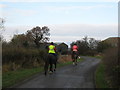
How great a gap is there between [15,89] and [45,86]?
1373 millimetres

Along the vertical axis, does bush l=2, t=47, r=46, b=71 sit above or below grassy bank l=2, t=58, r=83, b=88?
above

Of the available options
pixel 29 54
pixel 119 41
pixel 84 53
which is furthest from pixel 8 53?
pixel 84 53

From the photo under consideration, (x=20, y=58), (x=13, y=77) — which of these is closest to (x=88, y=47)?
(x=20, y=58)

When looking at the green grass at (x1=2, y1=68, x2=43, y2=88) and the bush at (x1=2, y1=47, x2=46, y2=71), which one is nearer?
the green grass at (x1=2, y1=68, x2=43, y2=88)

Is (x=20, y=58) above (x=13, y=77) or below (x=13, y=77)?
above

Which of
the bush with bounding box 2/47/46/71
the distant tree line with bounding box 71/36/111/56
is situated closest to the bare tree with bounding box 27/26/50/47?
the distant tree line with bounding box 71/36/111/56

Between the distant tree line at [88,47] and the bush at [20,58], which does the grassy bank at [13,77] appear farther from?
the distant tree line at [88,47]

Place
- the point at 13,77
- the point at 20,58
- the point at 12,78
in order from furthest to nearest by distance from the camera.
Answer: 1. the point at 20,58
2. the point at 13,77
3. the point at 12,78

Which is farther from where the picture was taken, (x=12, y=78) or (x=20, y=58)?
(x=20, y=58)

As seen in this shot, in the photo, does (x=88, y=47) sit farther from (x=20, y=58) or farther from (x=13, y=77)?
(x=13, y=77)

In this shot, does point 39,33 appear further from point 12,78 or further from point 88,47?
point 12,78

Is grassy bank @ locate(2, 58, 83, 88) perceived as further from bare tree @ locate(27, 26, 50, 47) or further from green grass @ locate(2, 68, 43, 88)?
bare tree @ locate(27, 26, 50, 47)

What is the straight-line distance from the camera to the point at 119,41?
10.5m

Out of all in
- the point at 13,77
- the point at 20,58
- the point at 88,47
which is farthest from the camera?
the point at 88,47
